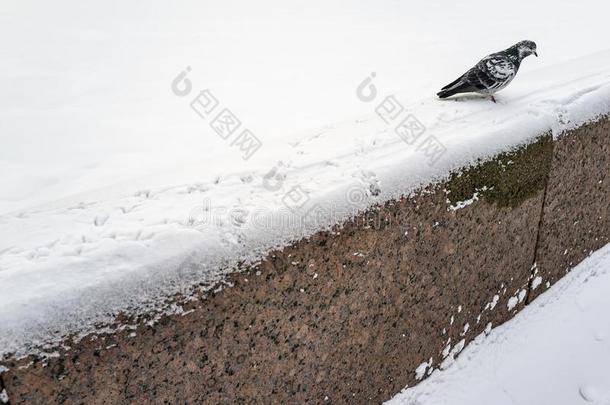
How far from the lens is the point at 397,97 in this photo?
8.16 ft

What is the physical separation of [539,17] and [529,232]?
3381 millimetres

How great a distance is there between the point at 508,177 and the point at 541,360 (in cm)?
90

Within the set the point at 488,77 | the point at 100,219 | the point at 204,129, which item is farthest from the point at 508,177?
the point at 100,219

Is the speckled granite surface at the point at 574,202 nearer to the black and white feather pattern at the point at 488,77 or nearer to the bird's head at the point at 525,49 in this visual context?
the black and white feather pattern at the point at 488,77

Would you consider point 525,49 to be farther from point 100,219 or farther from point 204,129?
point 100,219

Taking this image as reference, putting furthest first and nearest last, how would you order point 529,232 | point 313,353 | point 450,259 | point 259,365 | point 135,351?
point 529,232 → point 450,259 → point 313,353 → point 259,365 → point 135,351

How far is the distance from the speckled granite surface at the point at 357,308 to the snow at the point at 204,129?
0.28 feet

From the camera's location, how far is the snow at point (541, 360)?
1.91 meters

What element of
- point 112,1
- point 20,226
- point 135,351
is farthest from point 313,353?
point 112,1

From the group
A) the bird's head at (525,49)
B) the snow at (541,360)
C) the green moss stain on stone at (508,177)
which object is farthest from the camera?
the bird's head at (525,49)

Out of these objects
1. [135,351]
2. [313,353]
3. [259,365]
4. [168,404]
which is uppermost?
[135,351]

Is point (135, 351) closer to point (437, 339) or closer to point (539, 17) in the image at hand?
point (437, 339)

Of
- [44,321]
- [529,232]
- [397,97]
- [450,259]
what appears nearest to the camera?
[44,321]

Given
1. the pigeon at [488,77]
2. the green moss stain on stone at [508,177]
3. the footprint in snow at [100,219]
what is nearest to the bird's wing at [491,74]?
the pigeon at [488,77]
